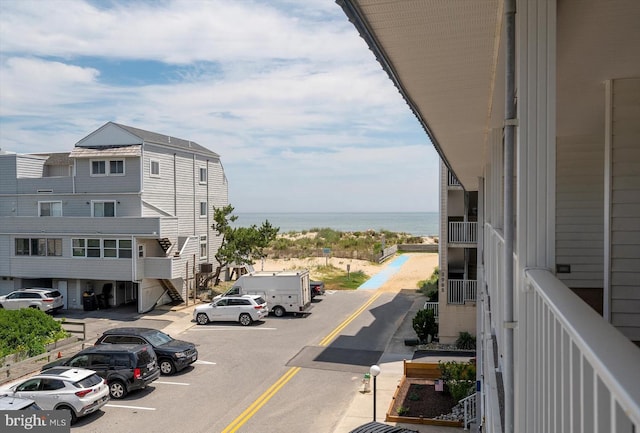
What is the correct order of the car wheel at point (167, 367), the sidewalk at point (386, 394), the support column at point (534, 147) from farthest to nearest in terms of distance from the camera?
the car wheel at point (167, 367) → the sidewalk at point (386, 394) → the support column at point (534, 147)

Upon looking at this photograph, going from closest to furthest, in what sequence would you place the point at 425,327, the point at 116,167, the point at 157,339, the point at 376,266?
the point at 157,339 → the point at 425,327 → the point at 116,167 → the point at 376,266

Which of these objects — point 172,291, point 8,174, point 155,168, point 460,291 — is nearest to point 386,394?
point 460,291

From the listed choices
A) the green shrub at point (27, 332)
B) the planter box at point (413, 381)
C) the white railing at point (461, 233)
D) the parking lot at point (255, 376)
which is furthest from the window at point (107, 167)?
the planter box at point (413, 381)

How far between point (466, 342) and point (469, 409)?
783cm

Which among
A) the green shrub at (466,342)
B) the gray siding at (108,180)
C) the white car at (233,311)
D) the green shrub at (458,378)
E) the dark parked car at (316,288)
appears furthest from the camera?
the dark parked car at (316,288)

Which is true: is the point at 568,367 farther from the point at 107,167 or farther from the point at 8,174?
the point at 8,174

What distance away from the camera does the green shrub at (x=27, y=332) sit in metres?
19.7

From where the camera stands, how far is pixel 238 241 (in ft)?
112

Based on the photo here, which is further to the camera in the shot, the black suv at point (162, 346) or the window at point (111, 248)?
the window at point (111, 248)

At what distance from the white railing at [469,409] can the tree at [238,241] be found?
21.5 m

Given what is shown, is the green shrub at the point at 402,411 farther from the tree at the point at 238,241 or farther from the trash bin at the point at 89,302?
the trash bin at the point at 89,302

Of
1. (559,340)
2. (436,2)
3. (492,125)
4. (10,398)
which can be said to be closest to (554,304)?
(559,340)

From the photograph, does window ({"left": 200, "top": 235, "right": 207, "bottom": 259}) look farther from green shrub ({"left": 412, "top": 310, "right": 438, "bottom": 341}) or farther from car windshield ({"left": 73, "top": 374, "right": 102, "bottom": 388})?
car windshield ({"left": 73, "top": 374, "right": 102, "bottom": 388})

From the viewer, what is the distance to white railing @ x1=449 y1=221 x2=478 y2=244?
23.2 meters
